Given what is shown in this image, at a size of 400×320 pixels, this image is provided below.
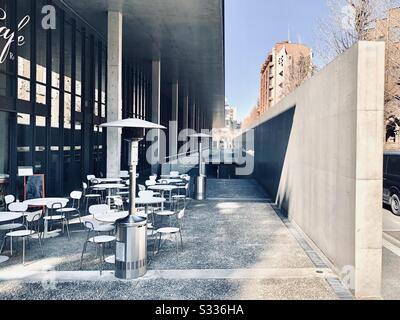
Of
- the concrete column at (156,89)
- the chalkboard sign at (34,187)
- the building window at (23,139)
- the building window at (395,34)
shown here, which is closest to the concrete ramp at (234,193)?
the concrete column at (156,89)

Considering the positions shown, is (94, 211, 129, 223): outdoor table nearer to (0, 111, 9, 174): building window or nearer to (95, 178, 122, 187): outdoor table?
(0, 111, 9, 174): building window

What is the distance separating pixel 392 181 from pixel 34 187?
1054 centimetres

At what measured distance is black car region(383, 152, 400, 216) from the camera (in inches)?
398

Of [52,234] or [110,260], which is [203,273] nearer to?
[110,260]

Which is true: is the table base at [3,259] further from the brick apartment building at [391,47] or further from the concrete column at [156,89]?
the brick apartment building at [391,47]

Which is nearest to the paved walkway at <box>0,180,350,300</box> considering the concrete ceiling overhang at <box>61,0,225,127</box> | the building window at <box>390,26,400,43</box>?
the concrete ceiling overhang at <box>61,0,225,127</box>

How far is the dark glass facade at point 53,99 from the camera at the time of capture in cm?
891

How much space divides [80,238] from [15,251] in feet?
4.37

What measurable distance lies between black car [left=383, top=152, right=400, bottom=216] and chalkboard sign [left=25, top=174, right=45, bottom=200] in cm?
1030

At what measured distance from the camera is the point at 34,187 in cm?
A: 906

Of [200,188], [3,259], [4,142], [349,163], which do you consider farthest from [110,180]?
[349,163]

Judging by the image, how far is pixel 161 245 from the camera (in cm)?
700
